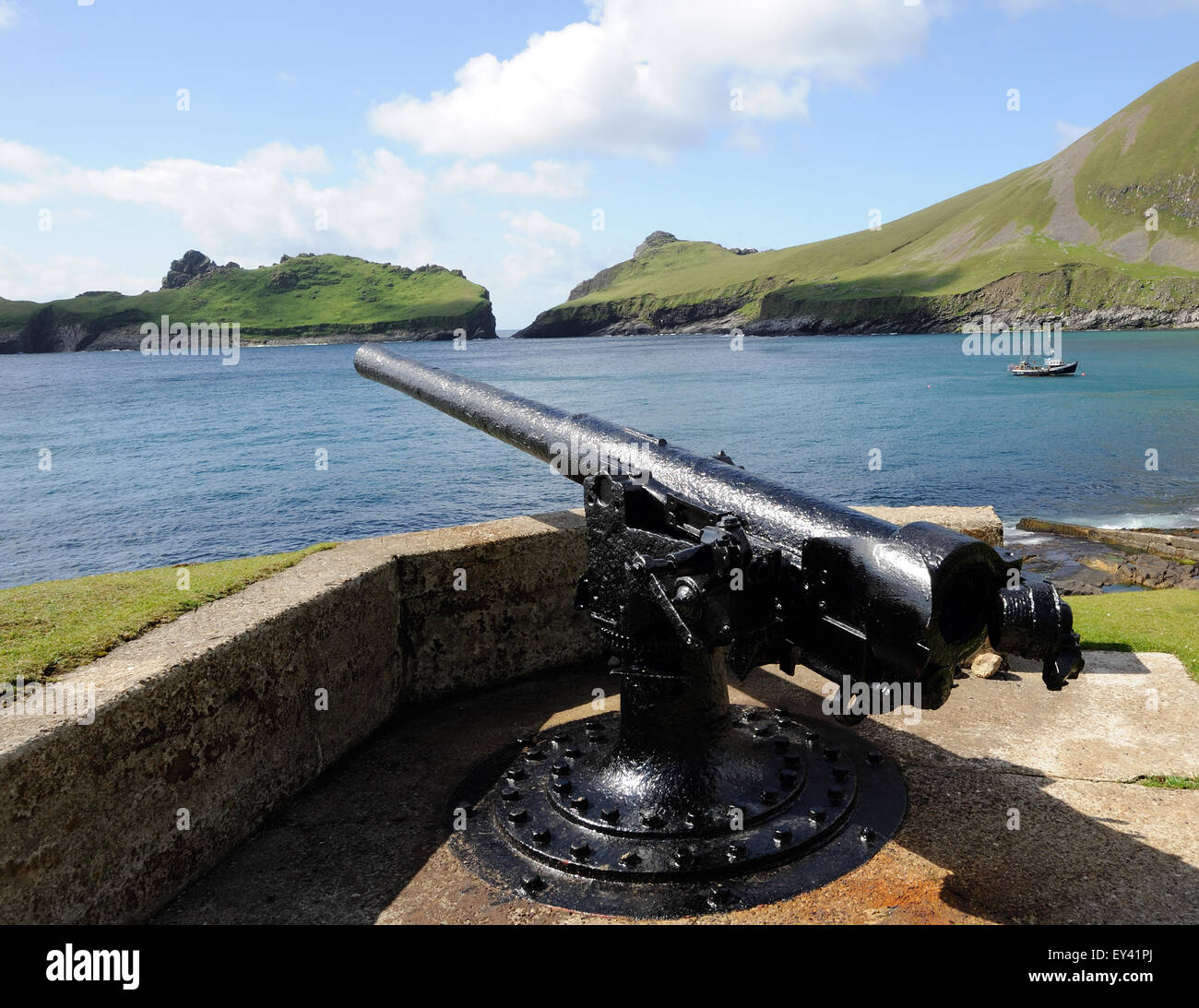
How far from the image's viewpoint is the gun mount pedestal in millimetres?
3037

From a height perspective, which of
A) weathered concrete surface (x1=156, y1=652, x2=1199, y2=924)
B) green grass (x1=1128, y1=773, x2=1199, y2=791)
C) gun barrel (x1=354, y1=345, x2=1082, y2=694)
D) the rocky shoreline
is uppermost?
Answer: gun barrel (x1=354, y1=345, x2=1082, y2=694)

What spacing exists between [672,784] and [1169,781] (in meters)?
2.21

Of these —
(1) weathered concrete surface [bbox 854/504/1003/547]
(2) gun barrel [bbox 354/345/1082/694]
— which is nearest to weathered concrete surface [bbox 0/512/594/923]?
(2) gun barrel [bbox 354/345/1082/694]

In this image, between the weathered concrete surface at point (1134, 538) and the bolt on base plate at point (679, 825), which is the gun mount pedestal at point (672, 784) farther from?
the weathered concrete surface at point (1134, 538)

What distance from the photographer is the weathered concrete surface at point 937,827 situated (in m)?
3.02

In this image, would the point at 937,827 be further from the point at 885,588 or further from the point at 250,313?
the point at 250,313

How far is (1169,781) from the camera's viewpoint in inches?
149

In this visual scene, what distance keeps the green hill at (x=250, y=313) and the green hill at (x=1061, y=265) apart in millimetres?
52853

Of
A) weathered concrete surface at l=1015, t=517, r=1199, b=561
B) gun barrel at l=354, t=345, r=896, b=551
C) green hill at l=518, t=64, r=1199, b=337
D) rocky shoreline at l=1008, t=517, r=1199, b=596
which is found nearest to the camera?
gun barrel at l=354, t=345, r=896, b=551

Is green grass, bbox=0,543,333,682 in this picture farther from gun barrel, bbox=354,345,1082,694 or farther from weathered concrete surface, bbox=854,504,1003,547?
weathered concrete surface, bbox=854,504,1003,547

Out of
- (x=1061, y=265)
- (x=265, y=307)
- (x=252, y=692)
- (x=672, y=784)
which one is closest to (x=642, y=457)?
(x=672, y=784)

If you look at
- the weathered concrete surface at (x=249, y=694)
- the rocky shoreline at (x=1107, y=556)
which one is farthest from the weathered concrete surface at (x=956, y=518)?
the rocky shoreline at (x=1107, y=556)

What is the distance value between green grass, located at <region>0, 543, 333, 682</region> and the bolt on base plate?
161 centimetres
